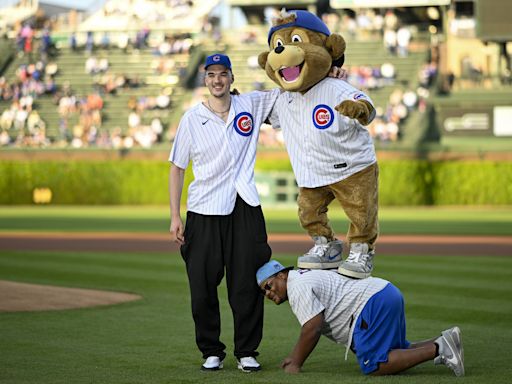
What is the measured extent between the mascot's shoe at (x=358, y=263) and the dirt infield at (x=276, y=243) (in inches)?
399

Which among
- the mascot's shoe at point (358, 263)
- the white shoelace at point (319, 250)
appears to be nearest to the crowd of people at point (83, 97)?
the white shoelace at point (319, 250)

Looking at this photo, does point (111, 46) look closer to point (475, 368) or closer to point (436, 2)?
point (436, 2)

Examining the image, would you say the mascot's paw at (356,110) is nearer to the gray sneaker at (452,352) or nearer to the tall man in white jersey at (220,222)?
the tall man in white jersey at (220,222)

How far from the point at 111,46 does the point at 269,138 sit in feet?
36.4

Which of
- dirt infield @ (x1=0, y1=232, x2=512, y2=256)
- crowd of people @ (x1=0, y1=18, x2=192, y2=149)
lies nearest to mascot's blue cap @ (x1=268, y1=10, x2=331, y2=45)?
dirt infield @ (x1=0, y1=232, x2=512, y2=256)

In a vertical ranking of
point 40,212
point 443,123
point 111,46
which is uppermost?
point 111,46

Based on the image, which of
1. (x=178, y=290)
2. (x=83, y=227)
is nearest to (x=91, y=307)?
(x=178, y=290)

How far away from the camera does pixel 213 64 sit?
7109 mm

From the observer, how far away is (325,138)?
6879 mm

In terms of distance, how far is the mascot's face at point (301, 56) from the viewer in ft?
22.7

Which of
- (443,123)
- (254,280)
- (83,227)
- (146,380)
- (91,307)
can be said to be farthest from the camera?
(443,123)

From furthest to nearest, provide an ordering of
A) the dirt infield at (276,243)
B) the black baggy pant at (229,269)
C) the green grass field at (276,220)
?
the green grass field at (276,220)
the dirt infield at (276,243)
the black baggy pant at (229,269)

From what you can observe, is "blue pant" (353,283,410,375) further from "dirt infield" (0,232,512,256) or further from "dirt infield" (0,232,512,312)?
"dirt infield" (0,232,512,256)

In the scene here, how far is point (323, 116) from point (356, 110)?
29 cm
